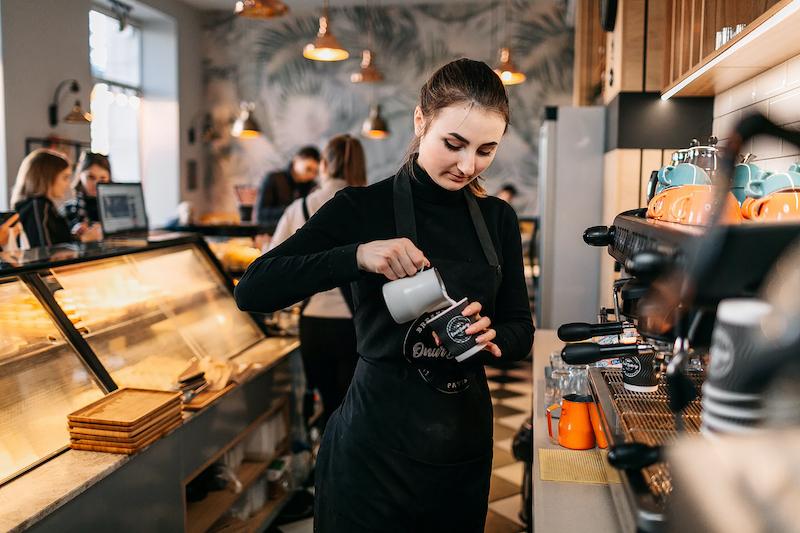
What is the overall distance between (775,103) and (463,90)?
123 centimetres

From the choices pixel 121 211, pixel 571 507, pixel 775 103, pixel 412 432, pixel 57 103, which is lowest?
pixel 571 507

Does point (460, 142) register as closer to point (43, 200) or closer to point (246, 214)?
point (43, 200)

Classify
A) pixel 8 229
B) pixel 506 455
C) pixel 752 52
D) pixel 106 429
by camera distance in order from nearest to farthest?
1. pixel 752 52
2. pixel 106 429
3. pixel 8 229
4. pixel 506 455

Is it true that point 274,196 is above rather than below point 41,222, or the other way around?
above

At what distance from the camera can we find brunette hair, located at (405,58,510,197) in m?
1.47

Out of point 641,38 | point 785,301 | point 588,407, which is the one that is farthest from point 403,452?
point 641,38

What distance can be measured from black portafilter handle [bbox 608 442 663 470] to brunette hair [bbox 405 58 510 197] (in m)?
0.76

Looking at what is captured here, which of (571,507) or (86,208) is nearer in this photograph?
(571,507)

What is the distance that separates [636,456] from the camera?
0.97 metres

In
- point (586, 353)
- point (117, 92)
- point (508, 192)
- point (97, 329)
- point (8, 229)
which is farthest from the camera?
point (117, 92)

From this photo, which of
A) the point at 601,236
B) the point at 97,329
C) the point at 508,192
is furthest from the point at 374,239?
the point at 508,192

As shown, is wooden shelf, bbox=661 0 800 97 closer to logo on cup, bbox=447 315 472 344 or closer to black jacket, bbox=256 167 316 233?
logo on cup, bbox=447 315 472 344

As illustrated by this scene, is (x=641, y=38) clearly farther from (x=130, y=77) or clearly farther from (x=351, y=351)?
(x=130, y=77)

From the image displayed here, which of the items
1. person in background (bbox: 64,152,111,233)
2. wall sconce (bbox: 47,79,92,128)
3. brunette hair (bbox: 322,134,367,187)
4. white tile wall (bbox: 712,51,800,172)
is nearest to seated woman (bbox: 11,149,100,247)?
person in background (bbox: 64,152,111,233)
